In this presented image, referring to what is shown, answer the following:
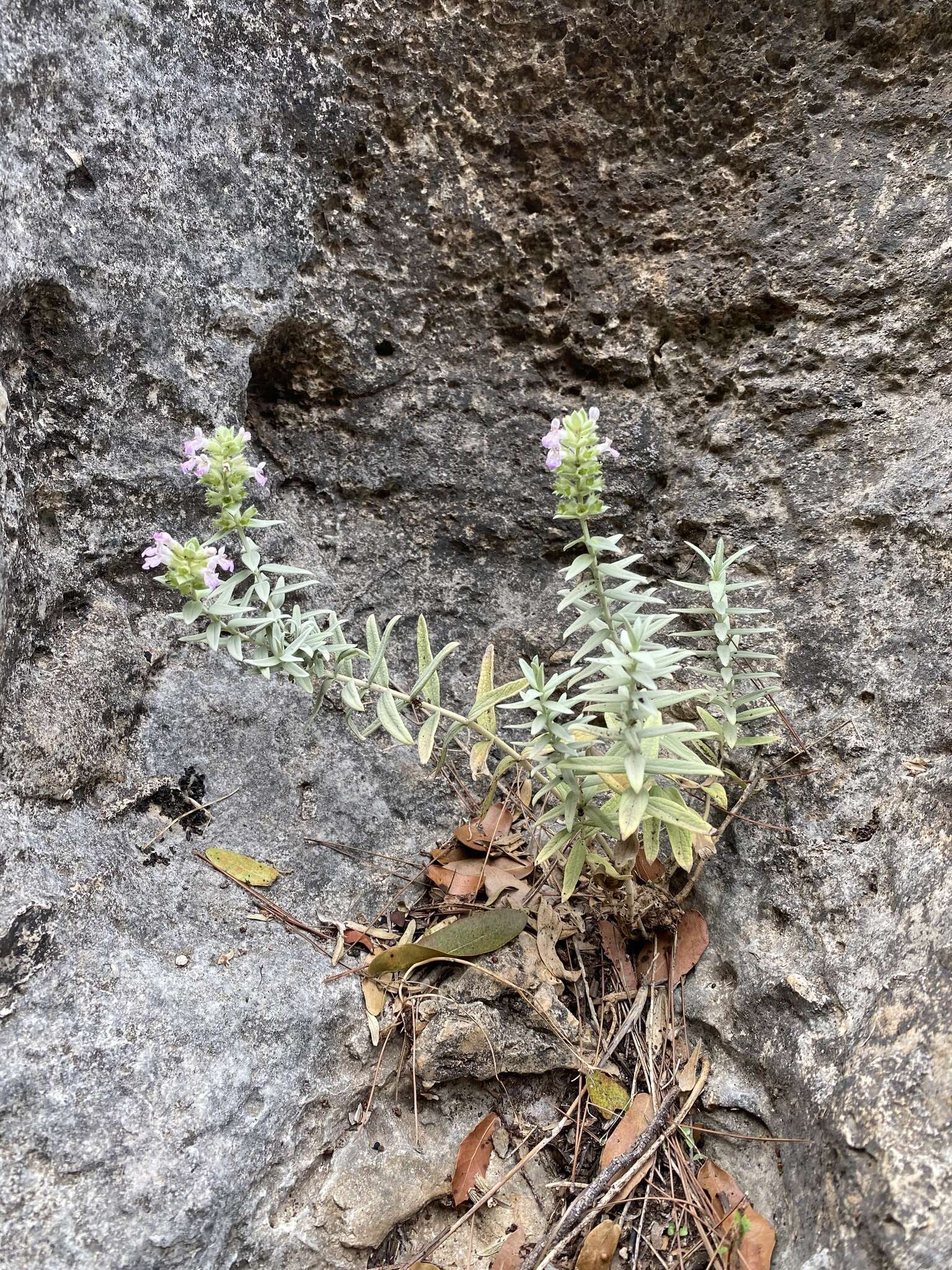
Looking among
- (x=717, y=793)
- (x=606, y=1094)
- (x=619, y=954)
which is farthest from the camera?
(x=619, y=954)

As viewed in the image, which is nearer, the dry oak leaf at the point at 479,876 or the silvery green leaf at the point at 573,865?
the silvery green leaf at the point at 573,865

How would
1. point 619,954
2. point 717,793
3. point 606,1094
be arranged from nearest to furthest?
point 606,1094 < point 717,793 < point 619,954

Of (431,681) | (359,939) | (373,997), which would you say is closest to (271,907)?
(359,939)

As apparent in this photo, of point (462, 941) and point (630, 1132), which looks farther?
point (462, 941)

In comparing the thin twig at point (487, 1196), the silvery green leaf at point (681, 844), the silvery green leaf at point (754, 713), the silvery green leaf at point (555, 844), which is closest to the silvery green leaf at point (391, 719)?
the silvery green leaf at point (555, 844)

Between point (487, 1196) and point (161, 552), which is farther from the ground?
point (161, 552)

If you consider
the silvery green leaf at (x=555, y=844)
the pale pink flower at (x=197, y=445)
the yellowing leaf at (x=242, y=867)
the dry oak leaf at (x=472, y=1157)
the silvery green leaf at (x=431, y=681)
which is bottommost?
the dry oak leaf at (x=472, y=1157)

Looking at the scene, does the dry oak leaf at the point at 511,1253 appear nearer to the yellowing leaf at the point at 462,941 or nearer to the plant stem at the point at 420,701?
the yellowing leaf at the point at 462,941

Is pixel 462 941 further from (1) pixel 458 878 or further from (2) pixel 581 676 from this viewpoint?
(2) pixel 581 676
